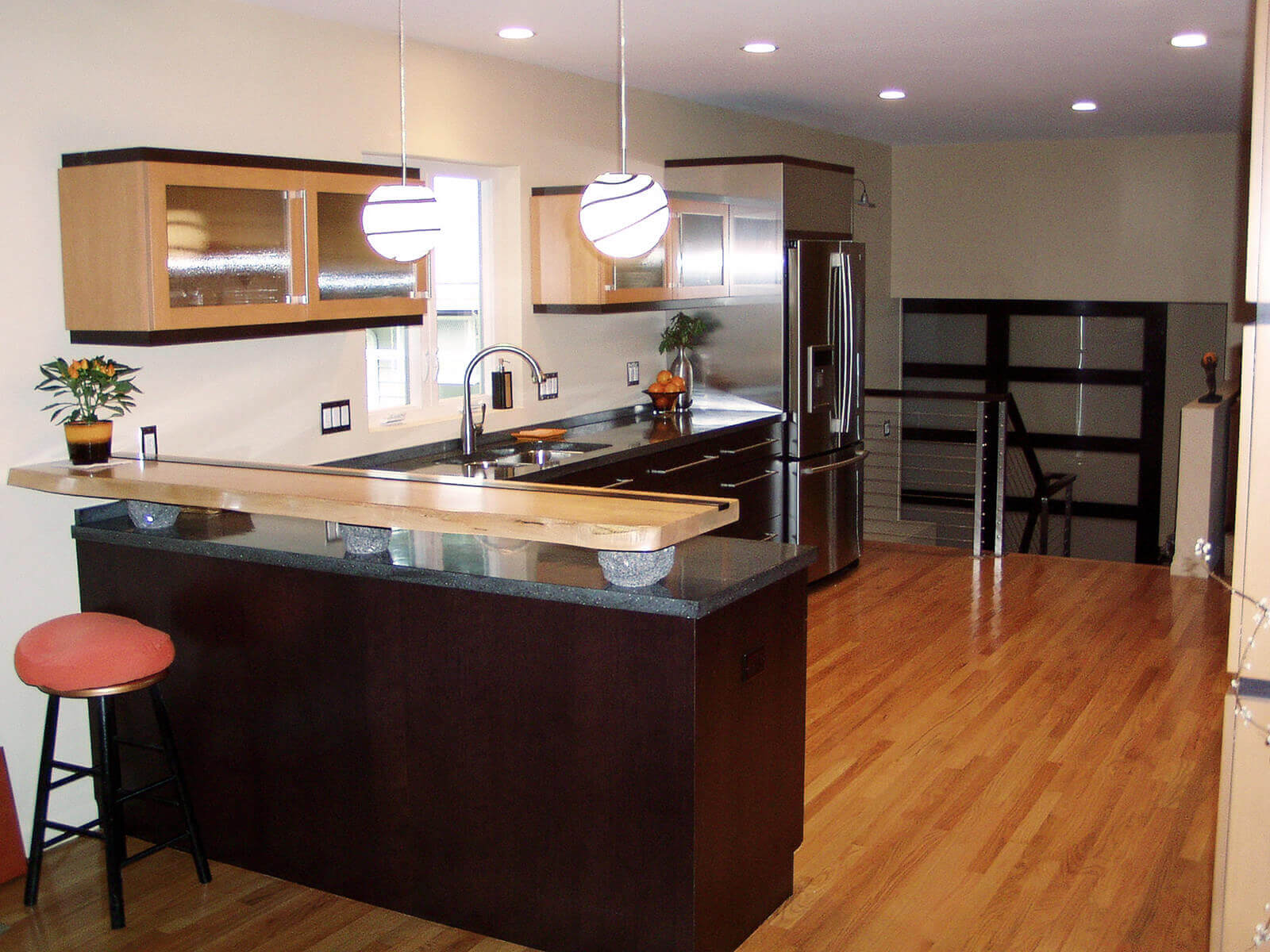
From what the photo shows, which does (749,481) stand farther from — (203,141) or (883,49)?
(203,141)

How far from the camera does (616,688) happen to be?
294 cm

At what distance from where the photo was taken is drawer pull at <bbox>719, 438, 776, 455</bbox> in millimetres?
6044

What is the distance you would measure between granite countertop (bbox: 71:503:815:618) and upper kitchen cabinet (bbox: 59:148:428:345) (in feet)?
1.81

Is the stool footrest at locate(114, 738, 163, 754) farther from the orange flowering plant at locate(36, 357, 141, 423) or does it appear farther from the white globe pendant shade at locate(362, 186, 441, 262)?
the white globe pendant shade at locate(362, 186, 441, 262)

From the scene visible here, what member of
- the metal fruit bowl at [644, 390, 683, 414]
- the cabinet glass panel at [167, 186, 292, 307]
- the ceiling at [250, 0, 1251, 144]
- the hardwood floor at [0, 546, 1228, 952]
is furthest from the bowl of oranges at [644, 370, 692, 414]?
the cabinet glass panel at [167, 186, 292, 307]

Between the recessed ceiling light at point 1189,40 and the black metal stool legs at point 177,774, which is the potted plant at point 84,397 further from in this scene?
the recessed ceiling light at point 1189,40

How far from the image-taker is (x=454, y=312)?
17.5 feet

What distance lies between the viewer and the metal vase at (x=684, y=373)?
259 inches

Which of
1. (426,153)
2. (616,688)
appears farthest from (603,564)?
(426,153)

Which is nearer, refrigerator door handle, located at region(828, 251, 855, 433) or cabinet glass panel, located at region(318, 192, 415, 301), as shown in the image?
cabinet glass panel, located at region(318, 192, 415, 301)

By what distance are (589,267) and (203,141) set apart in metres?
1.86

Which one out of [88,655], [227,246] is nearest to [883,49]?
[227,246]

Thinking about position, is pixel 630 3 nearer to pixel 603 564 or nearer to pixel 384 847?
pixel 603 564

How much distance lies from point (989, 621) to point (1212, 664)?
1027 millimetres
